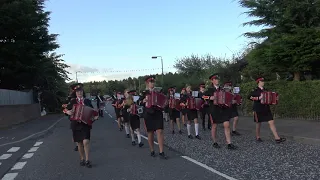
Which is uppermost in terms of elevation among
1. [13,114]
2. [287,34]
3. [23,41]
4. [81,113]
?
[23,41]

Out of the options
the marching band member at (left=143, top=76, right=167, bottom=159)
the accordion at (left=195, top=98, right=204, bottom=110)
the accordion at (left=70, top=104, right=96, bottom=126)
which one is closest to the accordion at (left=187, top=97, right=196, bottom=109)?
the accordion at (left=195, top=98, right=204, bottom=110)

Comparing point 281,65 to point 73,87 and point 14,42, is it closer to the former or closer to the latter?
point 73,87

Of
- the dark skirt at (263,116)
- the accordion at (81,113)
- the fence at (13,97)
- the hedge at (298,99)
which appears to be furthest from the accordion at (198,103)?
the fence at (13,97)

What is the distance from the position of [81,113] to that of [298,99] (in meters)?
10.8

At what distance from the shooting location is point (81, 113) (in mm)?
8500

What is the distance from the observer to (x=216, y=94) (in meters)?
10.1

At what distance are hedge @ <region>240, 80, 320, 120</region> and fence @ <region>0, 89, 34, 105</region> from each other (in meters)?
15.8

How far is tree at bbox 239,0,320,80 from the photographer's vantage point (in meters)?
16.7

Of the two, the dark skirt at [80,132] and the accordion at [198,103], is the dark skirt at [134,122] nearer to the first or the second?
the accordion at [198,103]

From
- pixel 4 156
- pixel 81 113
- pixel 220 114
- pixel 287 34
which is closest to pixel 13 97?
pixel 4 156

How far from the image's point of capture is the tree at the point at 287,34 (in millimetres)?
16656

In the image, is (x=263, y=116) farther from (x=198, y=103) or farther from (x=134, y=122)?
(x=134, y=122)

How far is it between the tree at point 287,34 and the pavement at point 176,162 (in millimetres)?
6578

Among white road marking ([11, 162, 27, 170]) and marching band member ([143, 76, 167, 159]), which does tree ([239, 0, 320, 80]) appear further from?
white road marking ([11, 162, 27, 170])
